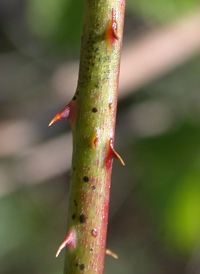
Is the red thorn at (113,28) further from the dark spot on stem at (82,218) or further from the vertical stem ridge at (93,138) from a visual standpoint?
the dark spot on stem at (82,218)

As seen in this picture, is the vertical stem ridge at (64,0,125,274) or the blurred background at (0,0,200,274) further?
the blurred background at (0,0,200,274)

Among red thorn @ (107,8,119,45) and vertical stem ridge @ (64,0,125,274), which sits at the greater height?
red thorn @ (107,8,119,45)

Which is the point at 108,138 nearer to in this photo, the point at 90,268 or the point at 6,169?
the point at 90,268

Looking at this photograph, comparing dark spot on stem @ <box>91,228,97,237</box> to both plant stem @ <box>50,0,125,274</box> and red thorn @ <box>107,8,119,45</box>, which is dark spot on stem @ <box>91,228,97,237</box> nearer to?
plant stem @ <box>50,0,125,274</box>

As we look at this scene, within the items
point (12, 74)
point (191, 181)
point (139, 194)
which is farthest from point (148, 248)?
point (12, 74)

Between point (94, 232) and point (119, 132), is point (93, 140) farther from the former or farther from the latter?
point (119, 132)

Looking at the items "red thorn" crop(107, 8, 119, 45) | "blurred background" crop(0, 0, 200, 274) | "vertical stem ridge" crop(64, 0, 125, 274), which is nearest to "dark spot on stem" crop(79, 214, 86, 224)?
"vertical stem ridge" crop(64, 0, 125, 274)
